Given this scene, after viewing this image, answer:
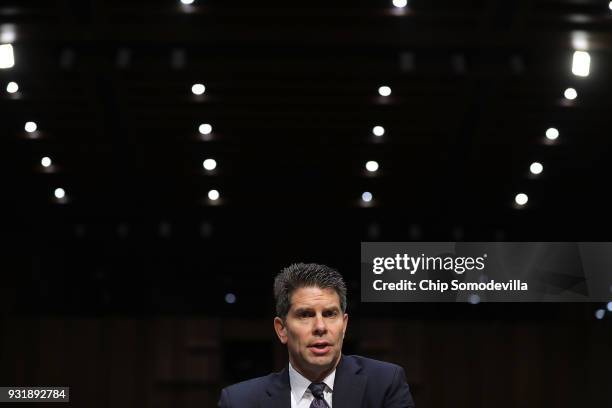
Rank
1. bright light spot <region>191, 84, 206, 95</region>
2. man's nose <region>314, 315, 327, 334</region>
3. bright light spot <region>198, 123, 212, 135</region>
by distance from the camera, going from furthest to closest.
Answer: bright light spot <region>198, 123, 212, 135</region>, bright light spot <region>191, 84, 206, 95</region>, man's nose <region>314, 315, 327, 334</region>

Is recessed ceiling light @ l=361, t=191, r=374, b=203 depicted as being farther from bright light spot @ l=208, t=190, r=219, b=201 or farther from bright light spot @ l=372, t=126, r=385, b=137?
bright light spot @ l=208, t=190, r=219, b=201

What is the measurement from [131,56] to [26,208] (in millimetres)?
2352

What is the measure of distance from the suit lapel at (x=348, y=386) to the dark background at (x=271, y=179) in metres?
5.10

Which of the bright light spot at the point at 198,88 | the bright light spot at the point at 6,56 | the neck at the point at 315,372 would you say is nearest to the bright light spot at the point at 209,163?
the bright light spot at the point at 198,88

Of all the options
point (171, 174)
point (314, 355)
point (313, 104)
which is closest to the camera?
point (314, 355)

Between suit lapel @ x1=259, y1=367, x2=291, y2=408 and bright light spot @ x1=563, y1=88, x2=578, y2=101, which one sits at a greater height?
bright light spot @ x1=563, y1=88, x2=578, y2=101

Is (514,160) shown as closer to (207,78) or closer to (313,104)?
(313,104)

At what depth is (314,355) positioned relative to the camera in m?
2.07

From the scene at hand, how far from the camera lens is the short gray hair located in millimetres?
2121

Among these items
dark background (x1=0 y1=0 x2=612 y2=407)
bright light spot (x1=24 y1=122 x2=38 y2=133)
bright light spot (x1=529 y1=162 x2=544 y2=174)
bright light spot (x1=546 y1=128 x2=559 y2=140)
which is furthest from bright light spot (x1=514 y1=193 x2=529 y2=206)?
bright light spot (x1=24 y1=122 x2=38 y2=133)

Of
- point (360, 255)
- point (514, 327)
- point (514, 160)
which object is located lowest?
point (514, 327)

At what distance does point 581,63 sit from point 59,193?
4.72 meters

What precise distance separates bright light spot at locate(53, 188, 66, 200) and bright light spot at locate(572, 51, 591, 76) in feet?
15.2

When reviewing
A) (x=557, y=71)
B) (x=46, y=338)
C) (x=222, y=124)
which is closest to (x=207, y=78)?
(x=222, y=124)
